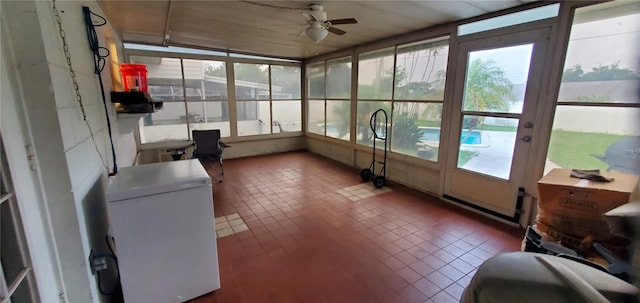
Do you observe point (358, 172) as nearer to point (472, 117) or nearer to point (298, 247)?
point (472, 117)

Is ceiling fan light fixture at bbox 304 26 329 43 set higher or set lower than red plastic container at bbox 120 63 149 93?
higher

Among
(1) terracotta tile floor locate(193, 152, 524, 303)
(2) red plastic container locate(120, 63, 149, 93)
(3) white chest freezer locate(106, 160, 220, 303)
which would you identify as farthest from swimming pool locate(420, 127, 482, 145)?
(2) red plastic container locate(120, 63, 149, 93)

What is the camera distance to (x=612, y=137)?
2117mm

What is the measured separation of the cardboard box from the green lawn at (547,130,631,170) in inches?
14.1

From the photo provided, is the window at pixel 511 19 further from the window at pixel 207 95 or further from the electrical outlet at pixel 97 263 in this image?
the window at pixel 207 95

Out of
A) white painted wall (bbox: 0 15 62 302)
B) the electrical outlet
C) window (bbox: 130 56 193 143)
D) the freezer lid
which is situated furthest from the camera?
window (bbox: 130 56 193 143)

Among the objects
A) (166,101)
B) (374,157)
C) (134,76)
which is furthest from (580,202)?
(166,101)

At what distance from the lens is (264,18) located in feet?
10.3

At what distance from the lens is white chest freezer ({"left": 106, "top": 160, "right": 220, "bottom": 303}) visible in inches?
59.9

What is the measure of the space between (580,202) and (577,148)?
0.85 metres

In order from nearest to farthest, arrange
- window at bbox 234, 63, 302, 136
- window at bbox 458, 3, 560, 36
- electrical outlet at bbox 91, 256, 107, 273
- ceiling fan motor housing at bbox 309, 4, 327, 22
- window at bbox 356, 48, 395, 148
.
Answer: electrical outlet at bbox 91, 256, 107, 273, window at bbox 458, 3, 560, 36, ceiling fan motor housing at bbox 309, 4, 327, 22, window at bbox 356, 48, 395, 148, window at bbox 234, 63, 302, 136

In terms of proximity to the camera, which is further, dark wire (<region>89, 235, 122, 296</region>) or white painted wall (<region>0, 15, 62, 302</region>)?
dark wire (<region>89, 235, 122, 296</region>)

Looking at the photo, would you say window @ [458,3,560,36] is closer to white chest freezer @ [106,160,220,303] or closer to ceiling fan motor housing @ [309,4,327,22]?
ceiling fan motor housing @ [309,4,327,22]

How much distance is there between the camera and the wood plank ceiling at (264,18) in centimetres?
266
